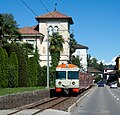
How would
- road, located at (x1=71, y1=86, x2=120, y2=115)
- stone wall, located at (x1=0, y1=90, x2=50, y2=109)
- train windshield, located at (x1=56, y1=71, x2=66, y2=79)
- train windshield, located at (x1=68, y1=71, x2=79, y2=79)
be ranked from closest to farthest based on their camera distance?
road, located at (x1=71, y1=86, x2=120, y2=115)
stone wall, located at (x1=0, y1=90, x2=50, y2=109)
train windshield, located at (x1=68, y1=71, x2=79, y2=79)
train windshield, located at (x1=56, y1=71, x2=66, y2=79)

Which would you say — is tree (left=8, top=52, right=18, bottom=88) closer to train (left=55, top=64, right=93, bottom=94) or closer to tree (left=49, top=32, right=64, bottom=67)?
train (left=55, top=64, right=93, bottom=94)

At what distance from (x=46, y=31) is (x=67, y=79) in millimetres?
53704

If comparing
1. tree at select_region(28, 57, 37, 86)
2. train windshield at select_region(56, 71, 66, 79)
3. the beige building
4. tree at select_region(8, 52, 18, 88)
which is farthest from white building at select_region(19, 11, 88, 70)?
train windshield at select_region(56, 71, 66, 79)

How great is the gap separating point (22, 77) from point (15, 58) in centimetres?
350

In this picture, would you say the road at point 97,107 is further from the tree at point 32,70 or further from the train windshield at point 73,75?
the tree at point 32,70

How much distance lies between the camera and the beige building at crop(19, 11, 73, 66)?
9012 centimetres

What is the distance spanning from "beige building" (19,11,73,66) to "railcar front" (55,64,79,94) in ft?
158

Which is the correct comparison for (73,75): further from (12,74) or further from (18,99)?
(18,99)

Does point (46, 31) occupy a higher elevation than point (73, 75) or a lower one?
higher

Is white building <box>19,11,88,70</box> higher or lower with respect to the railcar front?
higher

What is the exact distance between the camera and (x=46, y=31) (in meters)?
93.9

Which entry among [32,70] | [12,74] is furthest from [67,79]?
[32,70]

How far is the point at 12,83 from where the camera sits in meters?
41.1

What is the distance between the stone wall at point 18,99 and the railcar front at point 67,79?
487cm
